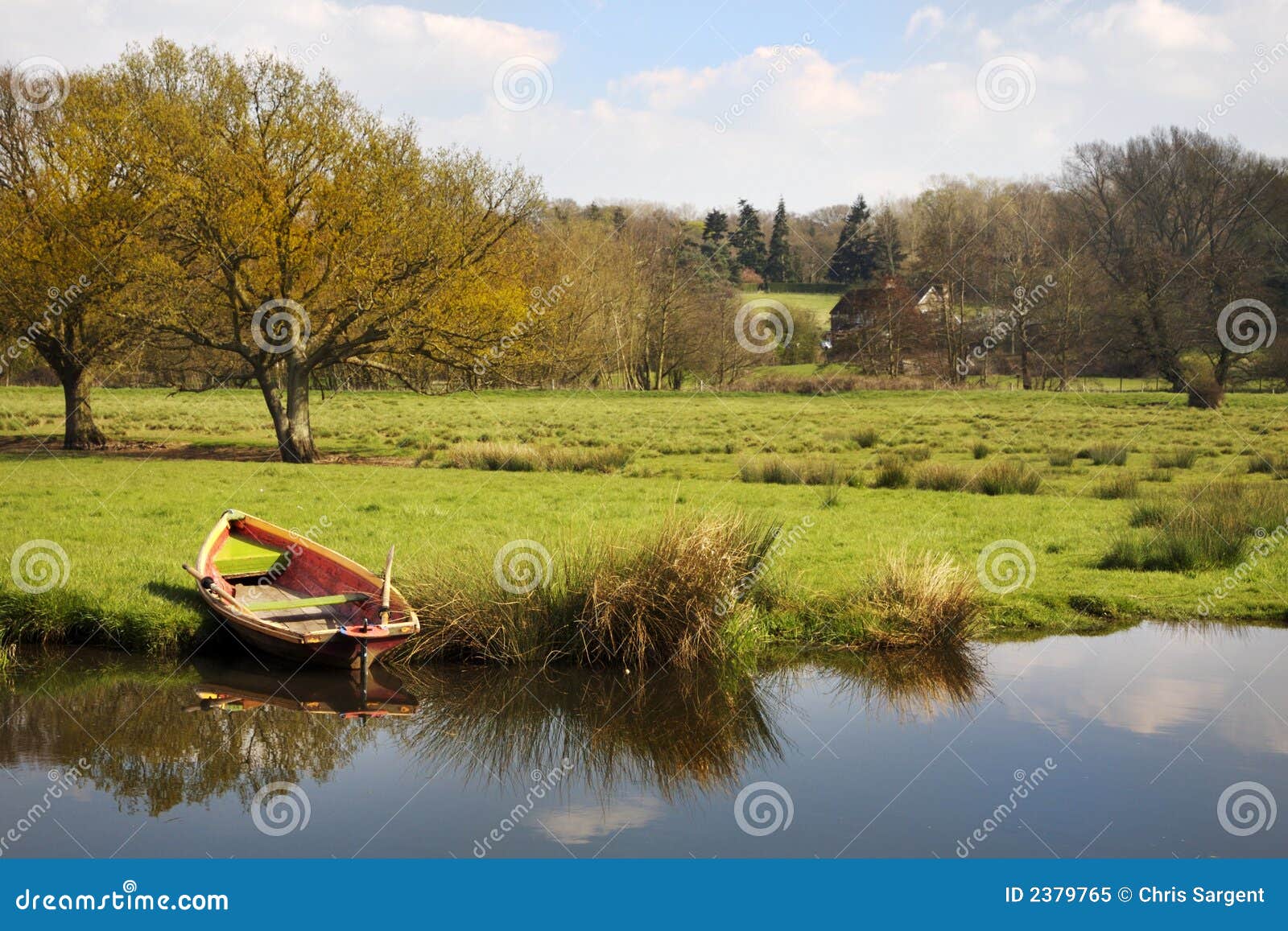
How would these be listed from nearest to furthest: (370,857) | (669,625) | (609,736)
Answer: (370,857)
(609,736)
(669,625)

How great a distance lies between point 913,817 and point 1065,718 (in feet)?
9.36

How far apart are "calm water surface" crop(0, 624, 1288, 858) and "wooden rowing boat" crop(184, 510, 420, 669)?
42cm

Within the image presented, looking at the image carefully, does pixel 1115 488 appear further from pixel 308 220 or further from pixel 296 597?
pixel 308 220

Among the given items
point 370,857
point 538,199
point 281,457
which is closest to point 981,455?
point 538,199

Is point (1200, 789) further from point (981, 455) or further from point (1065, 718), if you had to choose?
point (981, 455)

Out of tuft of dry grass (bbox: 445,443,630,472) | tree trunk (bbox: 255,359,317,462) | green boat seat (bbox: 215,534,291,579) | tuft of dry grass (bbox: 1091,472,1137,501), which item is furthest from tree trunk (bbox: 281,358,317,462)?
tuft of dry grass (bbox: 1091,472,1137,501)

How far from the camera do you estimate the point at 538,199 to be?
29.5 m

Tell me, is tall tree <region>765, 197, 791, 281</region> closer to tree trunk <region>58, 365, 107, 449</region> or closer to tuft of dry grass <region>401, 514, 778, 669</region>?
tree trunk <region>58, 365, 107, 449</region>

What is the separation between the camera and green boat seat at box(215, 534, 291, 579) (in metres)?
13.4

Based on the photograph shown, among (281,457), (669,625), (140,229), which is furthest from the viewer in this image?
(281,457)

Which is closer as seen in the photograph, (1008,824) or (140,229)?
(1008,824)

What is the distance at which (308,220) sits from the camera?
2889cm

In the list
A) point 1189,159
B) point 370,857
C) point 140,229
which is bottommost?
point 370,857

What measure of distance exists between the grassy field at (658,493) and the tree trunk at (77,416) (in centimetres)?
88
